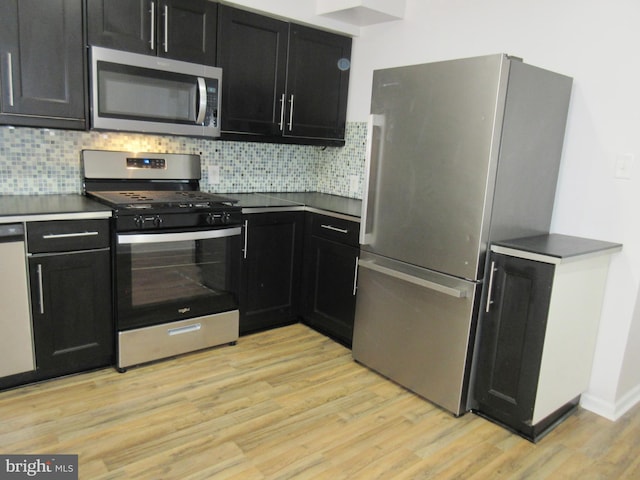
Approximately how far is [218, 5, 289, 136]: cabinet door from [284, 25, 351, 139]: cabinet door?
0.09 m

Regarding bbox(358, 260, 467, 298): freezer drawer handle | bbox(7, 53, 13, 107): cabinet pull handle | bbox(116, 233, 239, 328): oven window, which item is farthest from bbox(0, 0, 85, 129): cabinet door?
bbox(358, 260, 467, 298): freezer drawer handle

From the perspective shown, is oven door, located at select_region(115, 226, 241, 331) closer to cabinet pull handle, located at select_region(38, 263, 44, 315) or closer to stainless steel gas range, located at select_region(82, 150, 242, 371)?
stainless steel gas range, located at select_region(82, 150, 242, 371)

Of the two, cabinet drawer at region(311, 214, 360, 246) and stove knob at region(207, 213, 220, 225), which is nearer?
stove knob at region(207, 213, 220, 225)

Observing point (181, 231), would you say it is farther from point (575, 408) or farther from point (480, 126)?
point (575, 408)

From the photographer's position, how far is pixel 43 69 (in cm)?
241

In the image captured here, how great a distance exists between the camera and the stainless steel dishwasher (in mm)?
2201

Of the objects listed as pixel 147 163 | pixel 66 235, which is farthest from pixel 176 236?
pixel 147 163

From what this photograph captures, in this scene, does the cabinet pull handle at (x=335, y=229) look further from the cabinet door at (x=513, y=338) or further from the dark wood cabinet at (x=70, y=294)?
the dark wood cabinet at (x=70, y=294)

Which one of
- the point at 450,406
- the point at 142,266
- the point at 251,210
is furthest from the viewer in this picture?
the point at 251,210

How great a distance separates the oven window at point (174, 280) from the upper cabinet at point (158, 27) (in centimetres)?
109

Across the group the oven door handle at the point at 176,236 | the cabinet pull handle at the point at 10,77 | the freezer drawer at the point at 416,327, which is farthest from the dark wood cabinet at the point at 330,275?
the cabinet pull handle at the point at 10,77

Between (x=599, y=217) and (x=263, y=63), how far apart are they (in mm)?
2200

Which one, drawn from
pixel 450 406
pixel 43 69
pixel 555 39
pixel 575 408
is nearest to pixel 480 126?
pixel 555 39

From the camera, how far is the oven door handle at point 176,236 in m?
2.51
